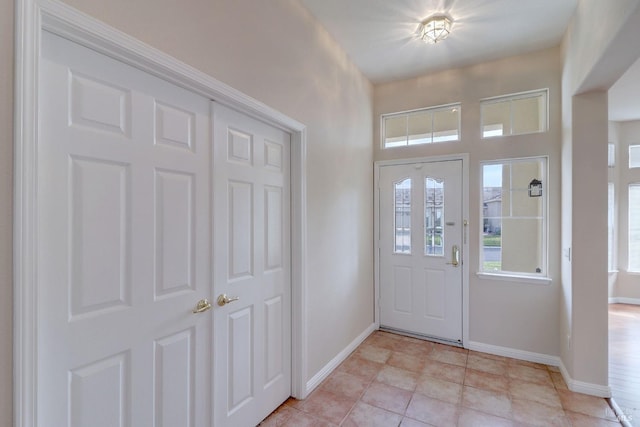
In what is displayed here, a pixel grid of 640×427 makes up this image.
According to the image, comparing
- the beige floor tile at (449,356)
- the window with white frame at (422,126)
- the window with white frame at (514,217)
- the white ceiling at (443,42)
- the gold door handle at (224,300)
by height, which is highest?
the white ceiling at (443,42)

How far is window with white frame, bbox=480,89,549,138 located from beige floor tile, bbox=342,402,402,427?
2756 millimetres

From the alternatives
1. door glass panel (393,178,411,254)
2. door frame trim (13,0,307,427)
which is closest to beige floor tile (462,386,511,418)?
door glass panel (393,178,411,254)

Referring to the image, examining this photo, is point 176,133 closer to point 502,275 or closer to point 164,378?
point 164,378

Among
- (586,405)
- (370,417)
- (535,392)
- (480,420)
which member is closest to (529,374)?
(535,392)

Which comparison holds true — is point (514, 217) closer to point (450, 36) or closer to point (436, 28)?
point (450, 36)

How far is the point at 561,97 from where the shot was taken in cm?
282

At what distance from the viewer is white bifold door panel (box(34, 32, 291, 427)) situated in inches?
42.7

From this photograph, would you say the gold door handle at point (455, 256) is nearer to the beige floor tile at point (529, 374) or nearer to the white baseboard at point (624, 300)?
the beige floor tile at point (529, 374)

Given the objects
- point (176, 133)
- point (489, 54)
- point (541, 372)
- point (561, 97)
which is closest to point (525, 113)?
point (561, 97)

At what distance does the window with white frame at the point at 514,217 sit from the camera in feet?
9.85

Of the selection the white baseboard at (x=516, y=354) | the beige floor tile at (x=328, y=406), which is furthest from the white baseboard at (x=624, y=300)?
the beige floor tile at (x=328, y=406)

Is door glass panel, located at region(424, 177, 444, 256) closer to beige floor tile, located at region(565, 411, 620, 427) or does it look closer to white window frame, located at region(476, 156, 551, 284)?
white window frame, located at region(476, 156, 551, 284)

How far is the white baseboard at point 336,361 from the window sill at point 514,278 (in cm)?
138

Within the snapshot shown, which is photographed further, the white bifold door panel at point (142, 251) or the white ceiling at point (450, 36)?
the white ceiling at point (450, 36)
